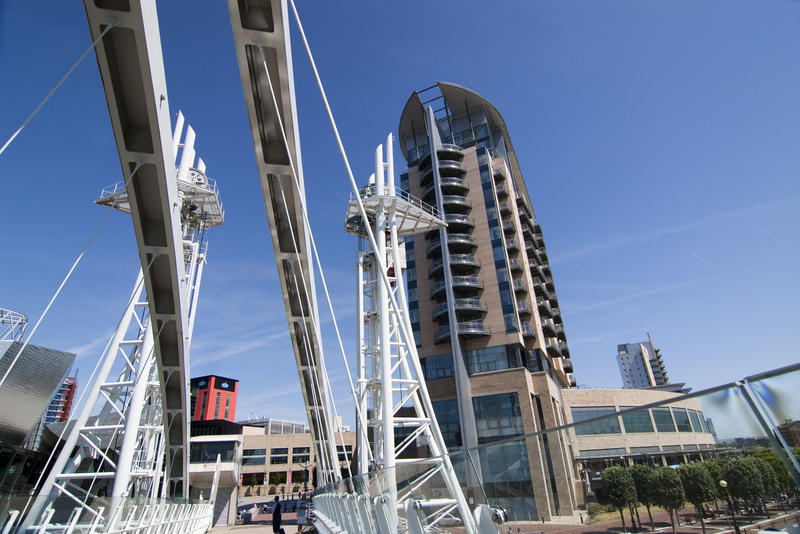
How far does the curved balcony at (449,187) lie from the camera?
48688 mm

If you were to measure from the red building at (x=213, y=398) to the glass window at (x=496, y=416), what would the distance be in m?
60.1

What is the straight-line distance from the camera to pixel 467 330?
137 feet

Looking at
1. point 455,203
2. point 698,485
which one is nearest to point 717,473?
point 698,485

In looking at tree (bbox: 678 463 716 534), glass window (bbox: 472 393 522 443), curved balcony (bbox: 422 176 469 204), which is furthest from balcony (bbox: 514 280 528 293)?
tree (bbox: 678 463 716 534)

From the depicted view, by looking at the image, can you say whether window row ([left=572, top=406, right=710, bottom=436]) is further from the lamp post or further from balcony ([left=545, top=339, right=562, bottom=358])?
balcony ([left=545, top=339, right=562, bottom=358])

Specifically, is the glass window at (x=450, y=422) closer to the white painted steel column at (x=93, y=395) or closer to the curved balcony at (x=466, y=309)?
the curved balcony at (x=466, y=309)

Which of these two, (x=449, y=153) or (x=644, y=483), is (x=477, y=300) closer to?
(x=449, y=153)

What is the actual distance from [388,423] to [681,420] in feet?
47.8

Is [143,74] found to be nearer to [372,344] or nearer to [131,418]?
[131,418]

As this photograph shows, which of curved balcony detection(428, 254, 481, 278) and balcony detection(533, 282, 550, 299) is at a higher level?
balcony detection(533, 282, 550, 299)

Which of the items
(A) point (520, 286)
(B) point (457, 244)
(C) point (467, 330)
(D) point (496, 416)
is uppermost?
(B) point (457, 244)

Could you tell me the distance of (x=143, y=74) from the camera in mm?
7750

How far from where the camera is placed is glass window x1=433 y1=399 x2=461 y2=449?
1553 inches

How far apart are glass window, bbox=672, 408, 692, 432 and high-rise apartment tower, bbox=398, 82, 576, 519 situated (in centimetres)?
3623
